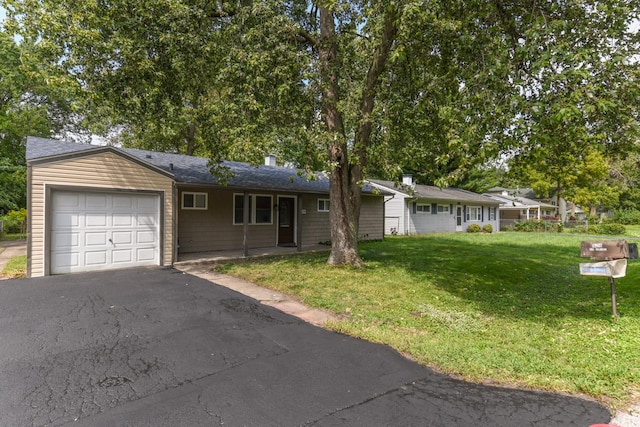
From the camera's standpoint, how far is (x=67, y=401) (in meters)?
2.91

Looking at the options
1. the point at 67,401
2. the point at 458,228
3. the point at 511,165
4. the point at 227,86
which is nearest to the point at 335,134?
the point at 227,86

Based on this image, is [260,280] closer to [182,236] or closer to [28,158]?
[182,236]

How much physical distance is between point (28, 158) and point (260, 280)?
606 centimetres

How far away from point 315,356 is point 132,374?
6.27 feet

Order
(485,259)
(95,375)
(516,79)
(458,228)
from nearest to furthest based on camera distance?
1. (95,375)
2. (516,79)
3. (485,259)
4. (458,228)

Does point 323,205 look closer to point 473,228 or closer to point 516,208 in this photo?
point 473,228

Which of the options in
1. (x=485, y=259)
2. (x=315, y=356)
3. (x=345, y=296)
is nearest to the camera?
(x=315, y=356)

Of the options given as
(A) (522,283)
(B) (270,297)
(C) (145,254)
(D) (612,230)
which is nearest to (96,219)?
(C) (145,254)

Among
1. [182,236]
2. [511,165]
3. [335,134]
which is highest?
[335,134]

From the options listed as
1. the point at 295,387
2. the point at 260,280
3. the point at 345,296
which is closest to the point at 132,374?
the point at 295,387

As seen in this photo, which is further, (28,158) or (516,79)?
(28,158)

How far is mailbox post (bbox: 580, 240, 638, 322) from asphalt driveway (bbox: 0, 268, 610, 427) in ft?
8.44

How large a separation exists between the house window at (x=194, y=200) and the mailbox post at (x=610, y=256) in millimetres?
10974

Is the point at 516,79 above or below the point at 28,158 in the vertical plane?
above
